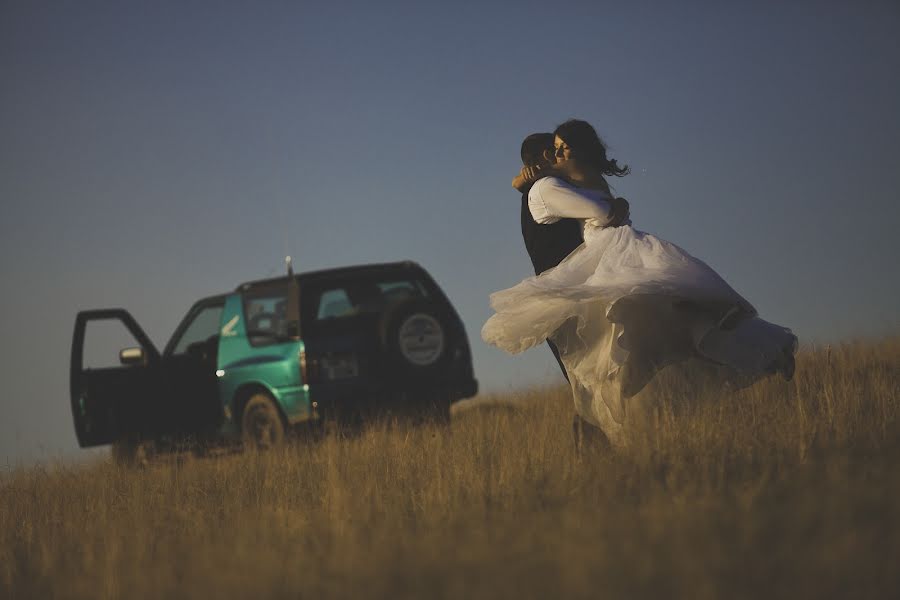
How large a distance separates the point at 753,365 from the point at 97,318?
8.20 m

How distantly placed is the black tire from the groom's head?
5.17 m

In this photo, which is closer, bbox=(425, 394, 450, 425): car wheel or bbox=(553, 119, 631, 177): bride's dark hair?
bbox=(553, 119, 631, 177): bride's dark hair

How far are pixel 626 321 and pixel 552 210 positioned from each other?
35.4 inches

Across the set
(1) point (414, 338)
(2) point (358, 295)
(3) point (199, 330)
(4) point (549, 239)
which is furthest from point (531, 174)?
(3) point (199, 330)

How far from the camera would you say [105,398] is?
13.2 metres

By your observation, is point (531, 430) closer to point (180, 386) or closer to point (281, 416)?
point (281, 416)

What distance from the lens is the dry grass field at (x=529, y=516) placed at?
15.6 feet

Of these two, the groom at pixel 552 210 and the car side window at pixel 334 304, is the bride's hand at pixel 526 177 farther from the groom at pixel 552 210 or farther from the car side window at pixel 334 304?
the car side window at pixel 334 304

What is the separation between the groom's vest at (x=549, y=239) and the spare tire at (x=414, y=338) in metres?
3.51

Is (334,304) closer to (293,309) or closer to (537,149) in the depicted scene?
(293,309)

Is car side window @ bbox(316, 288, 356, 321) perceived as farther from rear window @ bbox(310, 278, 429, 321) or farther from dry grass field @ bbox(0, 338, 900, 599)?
dry grass field @ bbox(0, 338, 900, 599)

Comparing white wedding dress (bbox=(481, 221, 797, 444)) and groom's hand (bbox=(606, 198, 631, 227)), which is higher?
groom's hand (bbox=(606, 198, 631, 227))

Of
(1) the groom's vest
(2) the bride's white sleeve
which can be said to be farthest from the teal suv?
Answer: (2) the bride's white sleeve

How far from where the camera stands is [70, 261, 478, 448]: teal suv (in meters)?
11.7
